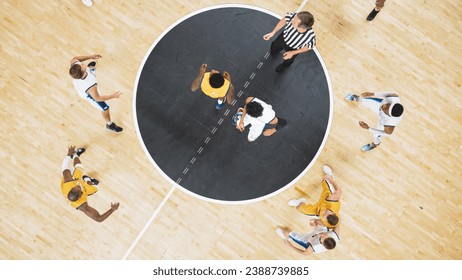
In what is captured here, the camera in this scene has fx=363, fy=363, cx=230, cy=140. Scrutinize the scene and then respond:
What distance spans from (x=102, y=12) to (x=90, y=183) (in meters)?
3.31

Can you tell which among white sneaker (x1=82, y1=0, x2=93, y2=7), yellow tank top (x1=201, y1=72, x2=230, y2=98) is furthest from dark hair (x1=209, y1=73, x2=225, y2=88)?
white sneaker (x1=82, y1=0, x2=93, y2=7)

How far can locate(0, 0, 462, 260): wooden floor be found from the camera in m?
6.91

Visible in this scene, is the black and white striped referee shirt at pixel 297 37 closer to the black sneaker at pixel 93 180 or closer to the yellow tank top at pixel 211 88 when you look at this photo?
the yellow tank top at pixel 211 88

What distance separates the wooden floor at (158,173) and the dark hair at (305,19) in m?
1.68

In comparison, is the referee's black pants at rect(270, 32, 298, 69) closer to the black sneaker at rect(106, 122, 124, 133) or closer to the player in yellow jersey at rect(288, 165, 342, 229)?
the player in yellow jersey at rect(288, 165, 342, 229)

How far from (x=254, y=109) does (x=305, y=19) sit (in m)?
1.56

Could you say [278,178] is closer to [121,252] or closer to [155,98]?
[155,98]

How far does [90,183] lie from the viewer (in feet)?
21.7

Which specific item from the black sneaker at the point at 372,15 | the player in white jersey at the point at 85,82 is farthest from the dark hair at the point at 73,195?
the black sneaker at the point at 372,15

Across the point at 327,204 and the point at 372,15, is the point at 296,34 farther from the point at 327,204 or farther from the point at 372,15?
the point at 327,204

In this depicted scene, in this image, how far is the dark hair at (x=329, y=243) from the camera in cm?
545

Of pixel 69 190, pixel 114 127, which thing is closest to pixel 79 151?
pixel 114 127

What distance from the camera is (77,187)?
5699 mm
